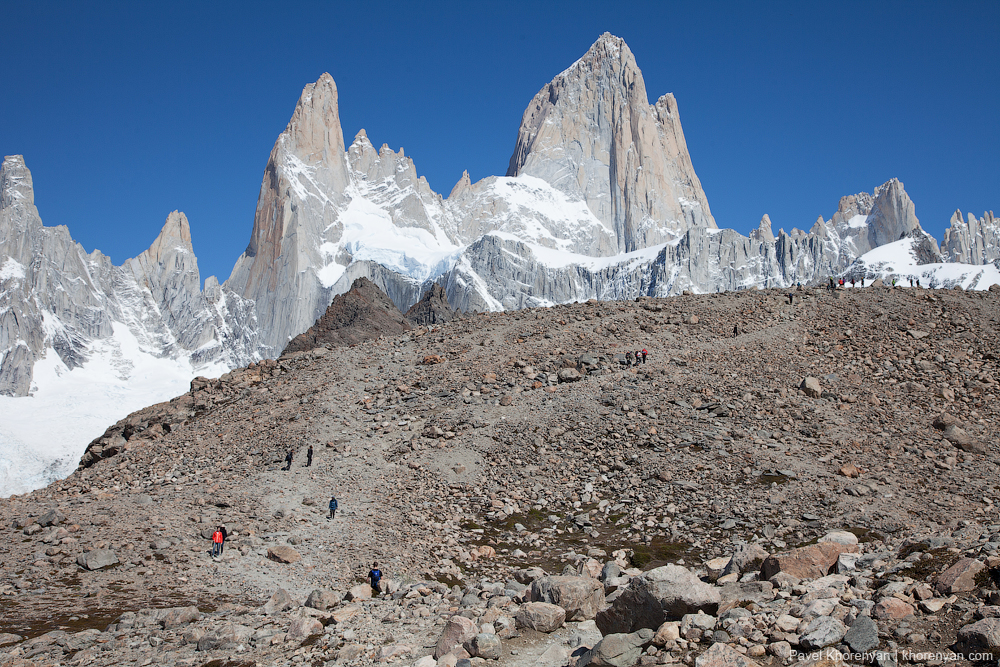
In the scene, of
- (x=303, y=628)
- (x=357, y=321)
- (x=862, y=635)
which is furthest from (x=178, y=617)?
(x=357, y=321)

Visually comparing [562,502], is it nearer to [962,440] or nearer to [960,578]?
[960,578]

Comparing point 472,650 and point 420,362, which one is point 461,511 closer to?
point 472,650

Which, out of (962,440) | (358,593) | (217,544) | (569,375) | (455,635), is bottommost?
(455,635)

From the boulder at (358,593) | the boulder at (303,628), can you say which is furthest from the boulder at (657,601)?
the boulder at (358,593)

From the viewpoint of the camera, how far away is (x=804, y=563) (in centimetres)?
1526

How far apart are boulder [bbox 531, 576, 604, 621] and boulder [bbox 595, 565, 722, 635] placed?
178 cm

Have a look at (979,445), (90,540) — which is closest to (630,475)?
(979,445)

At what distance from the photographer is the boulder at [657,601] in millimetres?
12758

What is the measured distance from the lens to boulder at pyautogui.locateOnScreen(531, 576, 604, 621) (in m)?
15.5

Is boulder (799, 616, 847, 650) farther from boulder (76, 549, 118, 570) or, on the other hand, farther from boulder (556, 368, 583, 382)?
boulder (556, 368, 583, 382)

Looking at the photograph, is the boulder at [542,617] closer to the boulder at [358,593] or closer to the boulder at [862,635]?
the boulder at [358,593]

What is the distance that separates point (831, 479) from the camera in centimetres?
2411

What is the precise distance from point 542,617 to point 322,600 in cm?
654

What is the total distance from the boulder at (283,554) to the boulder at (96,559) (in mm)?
4540
